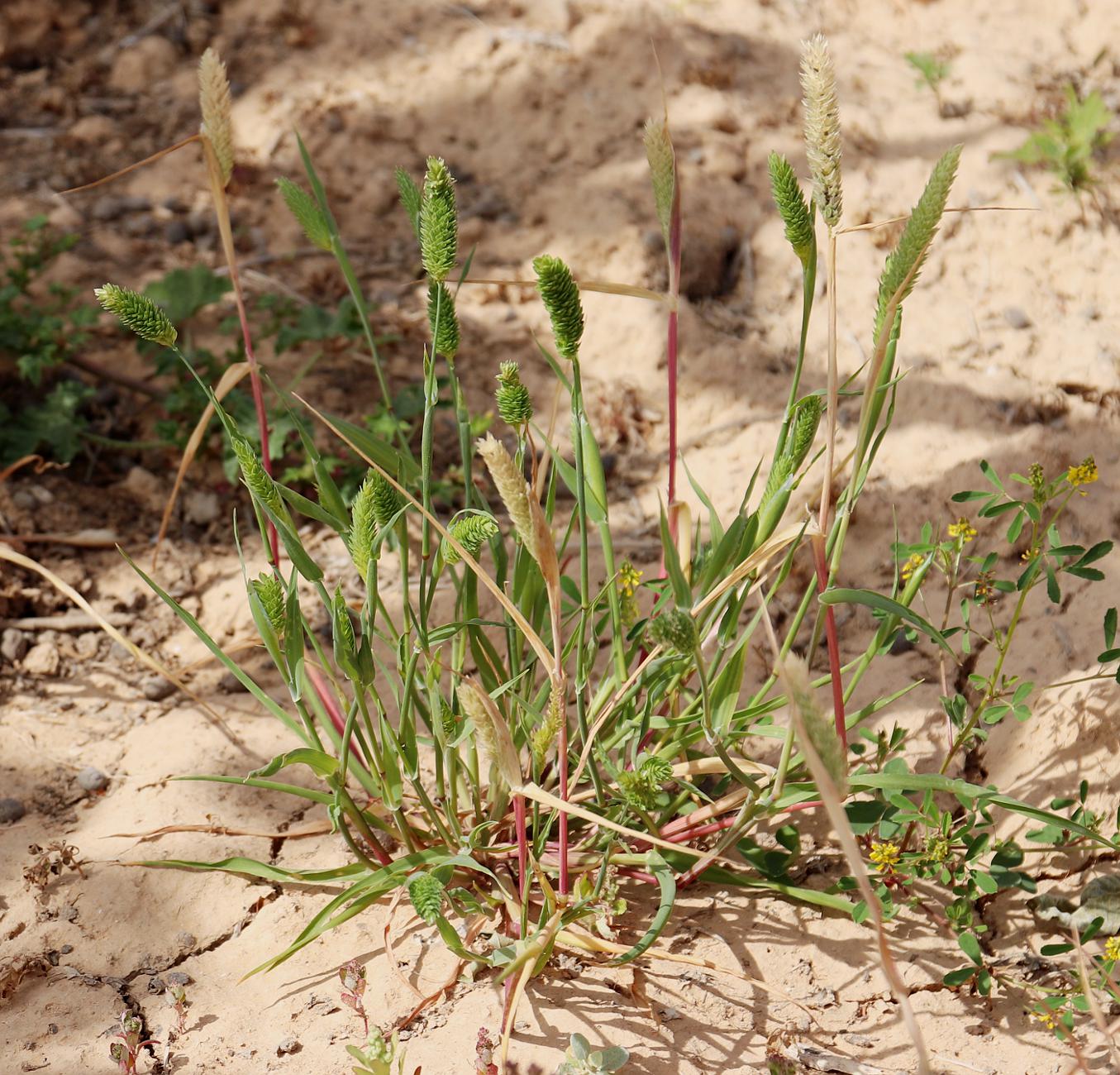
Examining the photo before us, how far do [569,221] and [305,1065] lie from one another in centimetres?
217

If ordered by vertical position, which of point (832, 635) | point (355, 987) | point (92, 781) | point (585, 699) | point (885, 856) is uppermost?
point (832, 635)

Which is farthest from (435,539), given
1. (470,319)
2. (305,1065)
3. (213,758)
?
(305,1065)

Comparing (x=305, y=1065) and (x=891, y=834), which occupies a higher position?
(x=891, y=834)

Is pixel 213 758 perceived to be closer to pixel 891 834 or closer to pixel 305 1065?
pixel 305 1065

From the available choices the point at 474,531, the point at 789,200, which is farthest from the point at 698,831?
the point at 789,200

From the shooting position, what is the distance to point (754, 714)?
62.1 inches

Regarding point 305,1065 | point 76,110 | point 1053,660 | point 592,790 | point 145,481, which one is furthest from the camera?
point 76,110

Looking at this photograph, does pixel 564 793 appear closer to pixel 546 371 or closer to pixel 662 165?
pixel 662 165

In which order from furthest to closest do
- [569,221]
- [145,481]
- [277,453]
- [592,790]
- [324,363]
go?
[569,221] < [324,363] < [145,481] < [277,453] < [592,790]

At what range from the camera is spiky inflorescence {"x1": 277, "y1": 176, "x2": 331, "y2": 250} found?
58.4 inches

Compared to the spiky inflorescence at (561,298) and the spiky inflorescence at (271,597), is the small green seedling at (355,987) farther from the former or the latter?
the spiky inflorescence at (561,298)

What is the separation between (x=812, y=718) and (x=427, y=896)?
0.56m

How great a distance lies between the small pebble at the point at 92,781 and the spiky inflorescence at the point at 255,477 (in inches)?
31.1

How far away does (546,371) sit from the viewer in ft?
9.21
